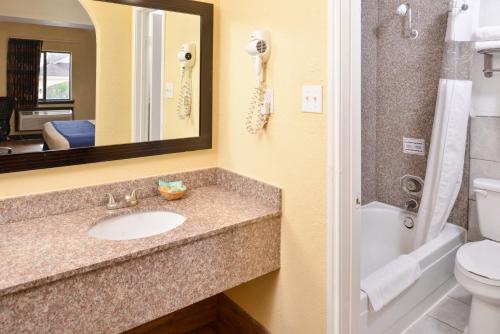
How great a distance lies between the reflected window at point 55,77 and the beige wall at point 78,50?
0.07ft

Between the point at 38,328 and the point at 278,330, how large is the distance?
105cm

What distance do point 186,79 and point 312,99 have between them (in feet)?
2.48

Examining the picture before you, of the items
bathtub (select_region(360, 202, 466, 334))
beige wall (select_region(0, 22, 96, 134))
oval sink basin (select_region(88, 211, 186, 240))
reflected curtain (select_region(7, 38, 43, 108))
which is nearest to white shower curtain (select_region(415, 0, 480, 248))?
bathtub (select_region(360, 202, 466, 334))

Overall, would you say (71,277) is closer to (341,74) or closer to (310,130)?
(310,130)

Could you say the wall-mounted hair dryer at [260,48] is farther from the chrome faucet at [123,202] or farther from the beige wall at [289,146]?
the chrome faucet at [123,202]

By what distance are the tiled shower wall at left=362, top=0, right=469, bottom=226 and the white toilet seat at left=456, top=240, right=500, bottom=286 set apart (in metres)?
0.49

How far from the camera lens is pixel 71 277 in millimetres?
1102

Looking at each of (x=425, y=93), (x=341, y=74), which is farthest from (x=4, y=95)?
(x=425, y=93)

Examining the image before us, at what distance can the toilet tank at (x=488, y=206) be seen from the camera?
2.20 meters

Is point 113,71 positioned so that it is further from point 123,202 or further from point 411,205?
point 411,205

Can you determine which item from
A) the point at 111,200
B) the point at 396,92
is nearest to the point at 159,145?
the point at 111,200

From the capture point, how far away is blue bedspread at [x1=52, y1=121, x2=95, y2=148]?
154cm

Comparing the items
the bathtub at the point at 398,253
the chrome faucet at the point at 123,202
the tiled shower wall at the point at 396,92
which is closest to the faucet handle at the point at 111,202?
the chrome faucet at the point at 123,202

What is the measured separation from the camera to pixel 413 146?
2.68 m
